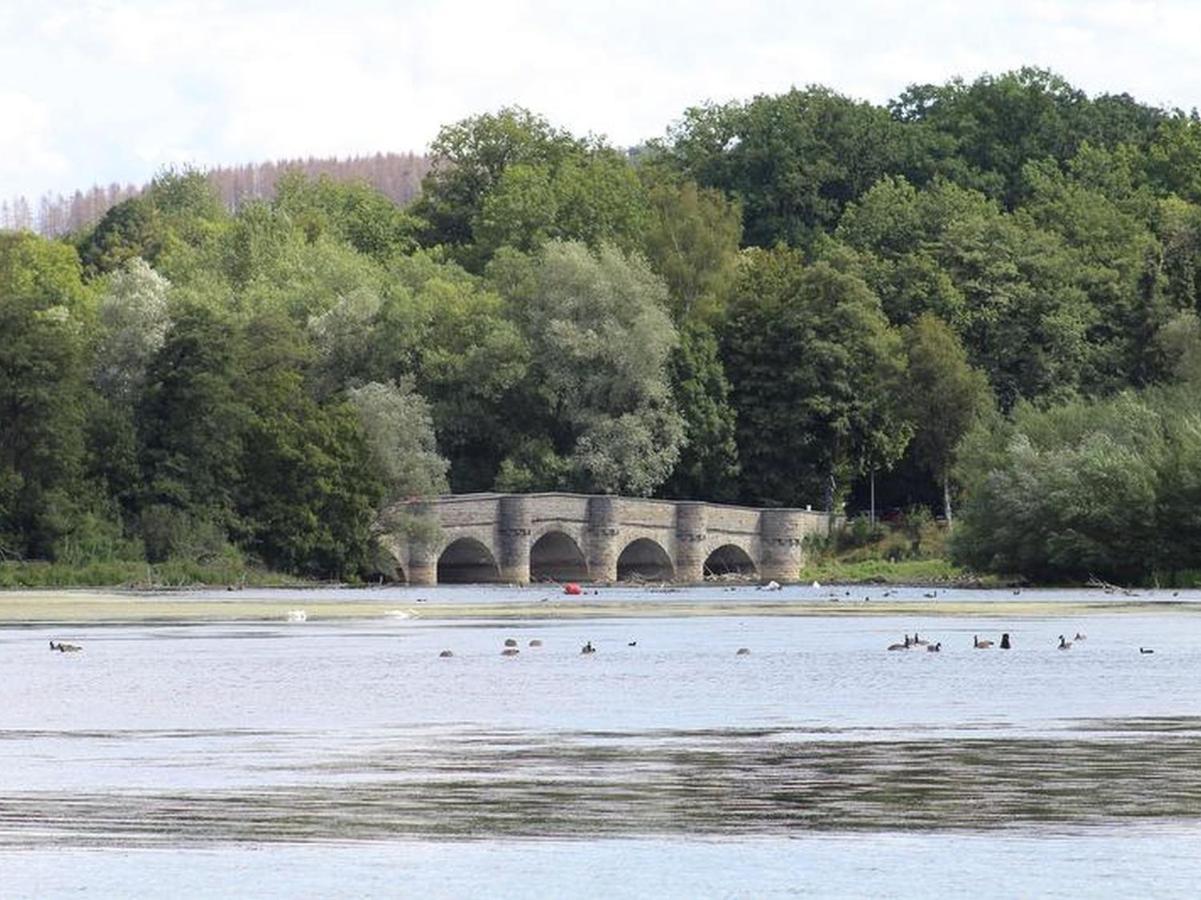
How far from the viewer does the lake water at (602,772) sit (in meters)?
23.3

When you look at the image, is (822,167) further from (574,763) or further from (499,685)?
(574,763)

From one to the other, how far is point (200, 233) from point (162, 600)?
7065 cm

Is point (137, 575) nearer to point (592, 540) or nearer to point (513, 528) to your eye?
point (513, 528)

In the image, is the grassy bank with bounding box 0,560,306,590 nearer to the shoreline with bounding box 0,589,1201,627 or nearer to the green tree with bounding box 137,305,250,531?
the green tree with bounding box 137,305,250,531

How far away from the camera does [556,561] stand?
11456cm

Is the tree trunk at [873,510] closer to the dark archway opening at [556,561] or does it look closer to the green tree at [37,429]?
the dark archway opening at [556,561]

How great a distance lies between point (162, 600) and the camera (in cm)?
8556

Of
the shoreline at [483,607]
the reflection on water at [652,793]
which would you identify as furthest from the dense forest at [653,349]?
the reflection on water at [652,793]

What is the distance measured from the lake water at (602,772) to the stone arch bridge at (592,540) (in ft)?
163

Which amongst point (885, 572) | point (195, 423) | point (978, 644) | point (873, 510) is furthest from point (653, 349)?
point (978, 644)

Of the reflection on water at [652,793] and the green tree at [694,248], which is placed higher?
the green tree at [694,248]

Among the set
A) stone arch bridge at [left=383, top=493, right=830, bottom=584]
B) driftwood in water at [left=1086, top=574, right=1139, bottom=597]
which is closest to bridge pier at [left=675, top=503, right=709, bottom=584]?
stone arch bridge at [left=383, top=493, right=830, bottom=584]

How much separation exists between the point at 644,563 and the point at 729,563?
12.0ft

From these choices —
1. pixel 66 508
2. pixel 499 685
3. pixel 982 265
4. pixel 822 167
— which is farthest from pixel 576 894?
pixel 822 167
